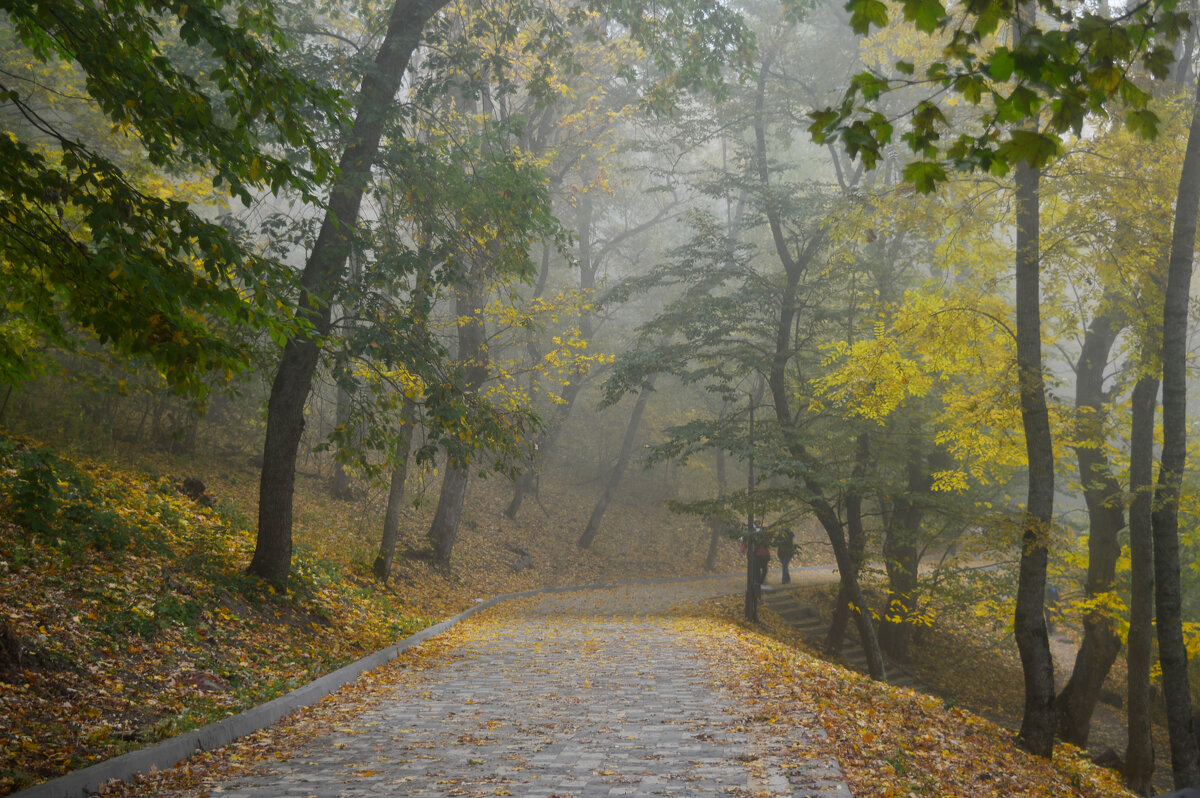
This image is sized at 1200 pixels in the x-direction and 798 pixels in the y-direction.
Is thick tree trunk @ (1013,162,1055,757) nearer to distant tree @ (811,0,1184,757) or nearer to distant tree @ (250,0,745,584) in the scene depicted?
distant tree @ (811,0,1184,757)

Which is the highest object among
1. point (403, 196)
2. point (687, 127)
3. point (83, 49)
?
point (687, 127)

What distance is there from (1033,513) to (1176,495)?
150 cm

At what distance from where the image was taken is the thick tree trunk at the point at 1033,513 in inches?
353

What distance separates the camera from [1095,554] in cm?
1352

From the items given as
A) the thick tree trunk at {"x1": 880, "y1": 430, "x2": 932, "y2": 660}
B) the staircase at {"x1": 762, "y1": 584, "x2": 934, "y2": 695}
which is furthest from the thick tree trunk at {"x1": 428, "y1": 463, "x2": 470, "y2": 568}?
the thick tree trunk at {"x1": 880, "y1": 430, "x2": 932, "y2": 660}

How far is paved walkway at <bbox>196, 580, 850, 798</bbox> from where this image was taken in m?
4.51

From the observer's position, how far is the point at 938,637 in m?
22.1

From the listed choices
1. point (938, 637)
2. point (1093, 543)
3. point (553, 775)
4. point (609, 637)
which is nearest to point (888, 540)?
point (1093, 543)

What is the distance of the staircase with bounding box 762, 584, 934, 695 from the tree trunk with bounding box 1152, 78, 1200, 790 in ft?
32.3

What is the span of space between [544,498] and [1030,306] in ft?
73.7

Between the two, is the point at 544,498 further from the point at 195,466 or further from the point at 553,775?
the point at 553,775

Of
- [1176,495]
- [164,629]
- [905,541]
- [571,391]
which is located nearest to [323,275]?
[164,629]

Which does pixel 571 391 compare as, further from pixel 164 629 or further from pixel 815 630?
pixel 164 629

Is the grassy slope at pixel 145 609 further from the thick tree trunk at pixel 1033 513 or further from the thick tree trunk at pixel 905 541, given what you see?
the thick tree trunk at pixel 905 541
